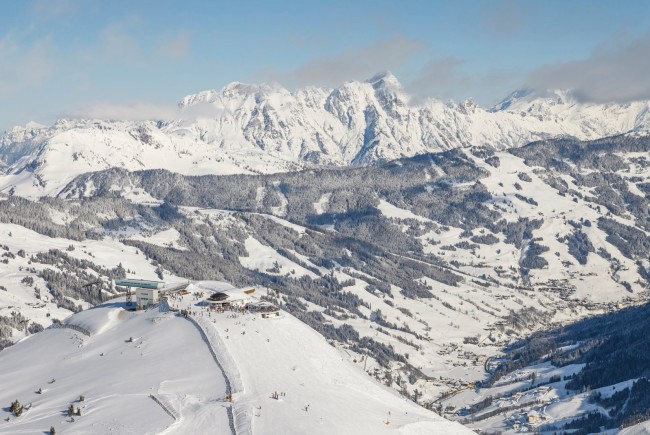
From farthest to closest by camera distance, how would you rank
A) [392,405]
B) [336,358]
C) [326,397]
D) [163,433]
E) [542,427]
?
1. [542,427]
2. [336,358]
3. [392,405]
4. [326,397]
5. [163,433]

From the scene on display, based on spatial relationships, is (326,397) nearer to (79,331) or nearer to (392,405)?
(392,405)

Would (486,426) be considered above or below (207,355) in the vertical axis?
below

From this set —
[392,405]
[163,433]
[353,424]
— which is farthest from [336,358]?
[163,433]

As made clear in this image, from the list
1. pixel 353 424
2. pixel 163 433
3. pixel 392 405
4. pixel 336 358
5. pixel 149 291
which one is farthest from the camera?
pixel 149 291

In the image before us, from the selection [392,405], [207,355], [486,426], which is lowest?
→ [486,426]

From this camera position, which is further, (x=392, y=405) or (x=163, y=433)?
(x=392, y=405)

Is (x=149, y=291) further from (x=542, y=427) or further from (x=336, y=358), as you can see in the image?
(x=542, y=427)
